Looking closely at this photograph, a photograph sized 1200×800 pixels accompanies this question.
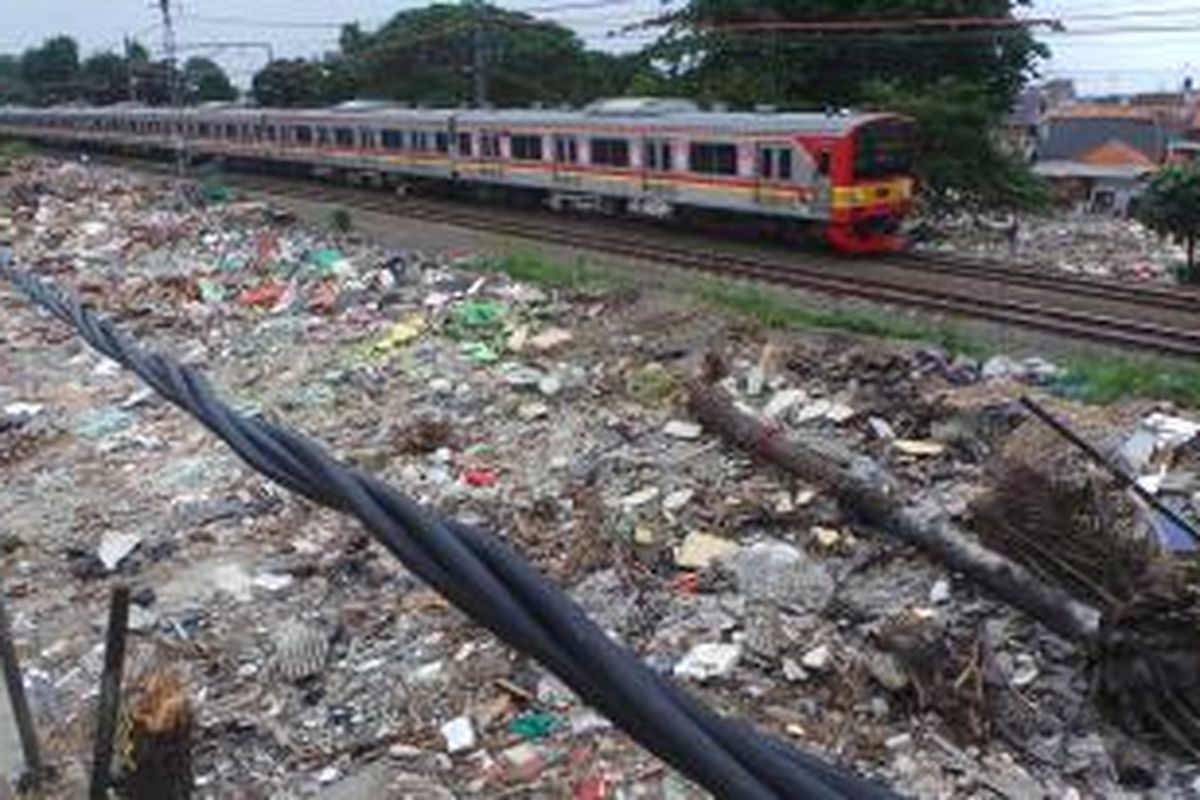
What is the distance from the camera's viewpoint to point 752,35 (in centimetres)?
3762

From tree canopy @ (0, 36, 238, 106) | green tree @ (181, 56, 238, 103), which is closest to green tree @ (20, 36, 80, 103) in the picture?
tree canopy @ (0, 36, 238, 106)

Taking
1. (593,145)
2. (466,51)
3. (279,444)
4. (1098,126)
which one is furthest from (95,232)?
(1098,126)

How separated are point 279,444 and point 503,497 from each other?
334 inches

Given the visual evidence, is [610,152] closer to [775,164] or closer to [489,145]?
[775,164]

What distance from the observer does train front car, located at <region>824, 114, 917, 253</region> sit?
70.2 ft

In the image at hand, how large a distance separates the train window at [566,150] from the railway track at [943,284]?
115 cm

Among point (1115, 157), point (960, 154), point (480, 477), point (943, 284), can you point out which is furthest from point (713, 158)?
point (1115, 157)

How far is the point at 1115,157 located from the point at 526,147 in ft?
121

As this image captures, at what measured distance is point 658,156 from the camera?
24547 mm

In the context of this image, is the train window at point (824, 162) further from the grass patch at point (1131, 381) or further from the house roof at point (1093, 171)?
the house roof at point (1093, 171)

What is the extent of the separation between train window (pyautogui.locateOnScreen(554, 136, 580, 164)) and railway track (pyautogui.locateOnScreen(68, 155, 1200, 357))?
1152 millimetres

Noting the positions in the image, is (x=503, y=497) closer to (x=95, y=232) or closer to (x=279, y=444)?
(x=279, y=444)

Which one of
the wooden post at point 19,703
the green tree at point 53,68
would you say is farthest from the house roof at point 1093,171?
the green tree at point 53,68

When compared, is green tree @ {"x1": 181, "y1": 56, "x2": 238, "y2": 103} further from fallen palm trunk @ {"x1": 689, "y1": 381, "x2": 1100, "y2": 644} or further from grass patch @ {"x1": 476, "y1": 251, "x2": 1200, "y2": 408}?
fallen palm trunk @ {"x1": 689, "y1": 381, "x2": 1100, "y2": 644}
